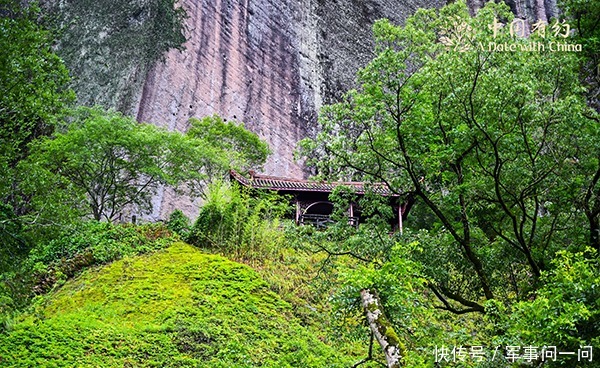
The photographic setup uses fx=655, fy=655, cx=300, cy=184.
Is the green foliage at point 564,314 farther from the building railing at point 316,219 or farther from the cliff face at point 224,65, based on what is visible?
the cliff face at point 224,65

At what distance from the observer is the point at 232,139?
1661cm

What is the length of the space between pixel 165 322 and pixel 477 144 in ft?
13.7

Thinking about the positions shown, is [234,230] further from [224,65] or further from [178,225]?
[224,65]

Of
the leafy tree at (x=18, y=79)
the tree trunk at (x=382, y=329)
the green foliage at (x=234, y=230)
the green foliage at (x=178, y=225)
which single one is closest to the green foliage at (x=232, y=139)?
the green foliage at (x=178, y=225)

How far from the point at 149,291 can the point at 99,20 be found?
520 inches

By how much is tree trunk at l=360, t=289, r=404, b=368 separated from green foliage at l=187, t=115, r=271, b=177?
11.3m

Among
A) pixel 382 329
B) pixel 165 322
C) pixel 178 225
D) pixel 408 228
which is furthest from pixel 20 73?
Answer: pixel 178 225

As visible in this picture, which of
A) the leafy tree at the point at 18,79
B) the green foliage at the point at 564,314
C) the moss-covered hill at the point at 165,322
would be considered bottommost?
the moss-covered hill at the point at 165,322

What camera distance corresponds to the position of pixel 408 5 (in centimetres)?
3055

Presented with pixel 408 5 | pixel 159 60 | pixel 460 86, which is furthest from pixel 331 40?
pixel 460 86

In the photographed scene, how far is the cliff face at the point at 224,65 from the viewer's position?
18250 millimetres

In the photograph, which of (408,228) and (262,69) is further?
(262,69)

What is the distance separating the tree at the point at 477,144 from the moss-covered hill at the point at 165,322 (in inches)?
79.2

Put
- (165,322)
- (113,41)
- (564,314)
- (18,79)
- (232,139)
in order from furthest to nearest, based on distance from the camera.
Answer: (113,41), (232,139), (165,322), (18,79), (564,314)
